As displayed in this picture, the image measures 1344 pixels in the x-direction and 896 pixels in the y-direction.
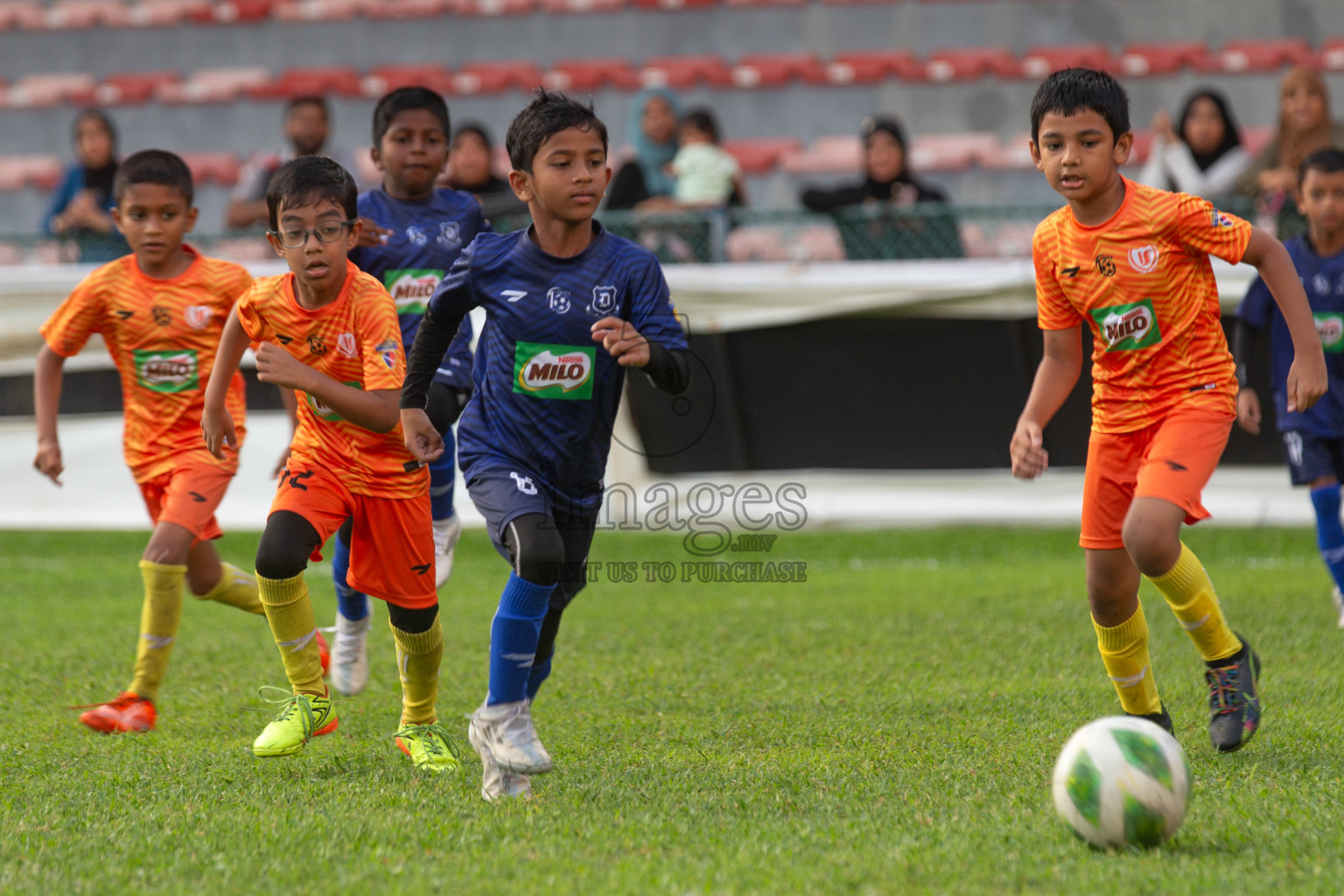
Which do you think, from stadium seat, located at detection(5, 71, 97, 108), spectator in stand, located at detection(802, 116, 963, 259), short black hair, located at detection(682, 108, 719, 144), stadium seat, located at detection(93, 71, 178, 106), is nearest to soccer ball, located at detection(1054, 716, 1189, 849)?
spectator in stand, located at detection(802, 116, 963, 259)

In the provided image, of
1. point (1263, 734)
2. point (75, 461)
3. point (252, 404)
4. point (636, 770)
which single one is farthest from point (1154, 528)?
point (75, 461)

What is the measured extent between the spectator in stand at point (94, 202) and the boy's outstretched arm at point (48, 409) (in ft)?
17.8

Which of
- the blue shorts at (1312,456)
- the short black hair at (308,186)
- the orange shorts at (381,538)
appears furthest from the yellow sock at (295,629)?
the blue shorts at (1312,456)

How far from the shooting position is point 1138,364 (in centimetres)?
411

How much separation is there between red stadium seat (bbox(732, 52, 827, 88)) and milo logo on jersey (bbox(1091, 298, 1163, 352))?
11.1 meters

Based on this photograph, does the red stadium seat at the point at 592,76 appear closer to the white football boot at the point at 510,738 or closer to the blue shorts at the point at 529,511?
the blue shorts at the point at 529,511

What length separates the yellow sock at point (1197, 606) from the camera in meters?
4.09

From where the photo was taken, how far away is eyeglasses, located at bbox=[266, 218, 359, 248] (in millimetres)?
4164

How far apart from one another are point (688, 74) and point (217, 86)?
5119 millimetres

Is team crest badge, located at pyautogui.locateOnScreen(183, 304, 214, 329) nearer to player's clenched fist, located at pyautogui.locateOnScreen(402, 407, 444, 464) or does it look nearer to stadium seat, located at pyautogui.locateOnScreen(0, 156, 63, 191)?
player's clenched fist, located at pyautogui.locateOnScreen(402, 407, 444, 464)

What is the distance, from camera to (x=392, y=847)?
312cm

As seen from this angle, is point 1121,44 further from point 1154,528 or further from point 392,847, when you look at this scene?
point 392,847

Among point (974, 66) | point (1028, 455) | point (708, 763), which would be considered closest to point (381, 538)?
point (708, 763)

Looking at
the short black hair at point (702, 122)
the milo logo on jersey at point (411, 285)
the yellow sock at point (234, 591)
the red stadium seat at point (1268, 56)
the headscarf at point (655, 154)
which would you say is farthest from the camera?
the red stadium seat at point (1268, 56)
